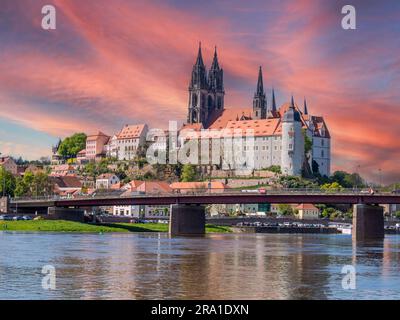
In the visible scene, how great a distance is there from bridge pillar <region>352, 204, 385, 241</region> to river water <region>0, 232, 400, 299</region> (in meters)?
45.3

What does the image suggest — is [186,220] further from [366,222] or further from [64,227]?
[366,222]

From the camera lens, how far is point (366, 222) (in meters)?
138

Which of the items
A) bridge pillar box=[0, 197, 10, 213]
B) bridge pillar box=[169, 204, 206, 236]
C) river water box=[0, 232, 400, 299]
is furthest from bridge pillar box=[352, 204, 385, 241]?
bridge pillar box=[0, 197, 10, 213]

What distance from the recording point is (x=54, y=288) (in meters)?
50.7

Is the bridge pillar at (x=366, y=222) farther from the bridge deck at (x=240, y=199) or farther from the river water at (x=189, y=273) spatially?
the river water at (x=189, y=273)

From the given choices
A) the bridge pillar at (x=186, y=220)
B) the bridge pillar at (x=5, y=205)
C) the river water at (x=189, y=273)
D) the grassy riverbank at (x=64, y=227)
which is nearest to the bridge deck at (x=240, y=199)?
the bridge pillar at (x=186, y=220)

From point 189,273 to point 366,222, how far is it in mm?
80208

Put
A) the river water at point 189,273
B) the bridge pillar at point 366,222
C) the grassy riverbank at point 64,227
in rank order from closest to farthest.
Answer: the river water at point 189,273 → the bridge pillar at point 366,222 → the grassy riverbank at point 64,227

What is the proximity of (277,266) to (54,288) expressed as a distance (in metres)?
25.0

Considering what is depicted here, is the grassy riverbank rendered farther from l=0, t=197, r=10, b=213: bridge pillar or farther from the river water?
the river water

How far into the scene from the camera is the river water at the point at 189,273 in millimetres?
49938

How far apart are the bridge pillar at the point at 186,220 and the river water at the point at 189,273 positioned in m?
51.6

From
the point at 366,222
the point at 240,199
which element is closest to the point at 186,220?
the point at 240,199
